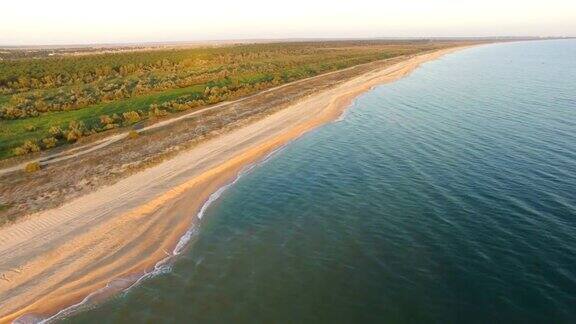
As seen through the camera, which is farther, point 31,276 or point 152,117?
point 152,117

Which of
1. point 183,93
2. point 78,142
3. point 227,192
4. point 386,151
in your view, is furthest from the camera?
point 183,93

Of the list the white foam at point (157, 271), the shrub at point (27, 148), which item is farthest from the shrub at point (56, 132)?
the white foam at point (157, 271)

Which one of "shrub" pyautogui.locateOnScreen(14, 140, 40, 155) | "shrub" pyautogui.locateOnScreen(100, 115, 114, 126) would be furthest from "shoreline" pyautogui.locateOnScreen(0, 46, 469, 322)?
"shrub" pyautogui.locateOnScreen(100, 115, 114, 126)

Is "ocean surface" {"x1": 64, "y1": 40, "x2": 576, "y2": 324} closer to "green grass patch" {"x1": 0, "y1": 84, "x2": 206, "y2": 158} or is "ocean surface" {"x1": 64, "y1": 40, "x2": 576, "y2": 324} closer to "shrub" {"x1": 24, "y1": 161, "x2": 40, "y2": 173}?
"shrub" {"x1": 24, "y1": 161, "x2": 40, "y2": 173}

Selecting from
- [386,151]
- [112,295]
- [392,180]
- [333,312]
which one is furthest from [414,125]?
[112,295]

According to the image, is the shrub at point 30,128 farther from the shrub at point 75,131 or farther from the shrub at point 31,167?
the shrub at point 31,167

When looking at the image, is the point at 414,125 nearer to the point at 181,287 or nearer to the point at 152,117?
the point at 152,117

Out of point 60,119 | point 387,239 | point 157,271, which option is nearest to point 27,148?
point 60,119
